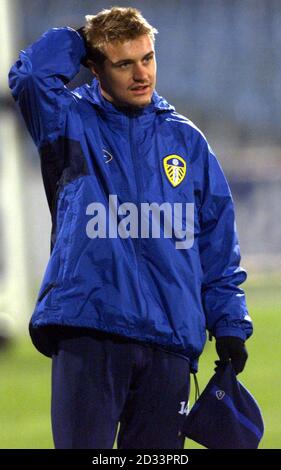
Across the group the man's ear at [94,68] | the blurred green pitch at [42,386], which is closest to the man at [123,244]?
the man's ear at [94,68]

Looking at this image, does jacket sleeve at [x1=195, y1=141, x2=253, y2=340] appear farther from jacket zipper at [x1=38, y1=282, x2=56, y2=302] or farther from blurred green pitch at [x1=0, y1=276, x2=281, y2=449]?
blurred green pitch at [x1=0, y1=276, x2=281, y2=449]

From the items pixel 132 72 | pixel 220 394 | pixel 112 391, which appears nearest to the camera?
pixel 112 391

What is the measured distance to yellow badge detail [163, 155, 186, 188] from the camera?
3.48 m

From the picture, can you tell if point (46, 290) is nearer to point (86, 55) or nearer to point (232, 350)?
point (232, 350)

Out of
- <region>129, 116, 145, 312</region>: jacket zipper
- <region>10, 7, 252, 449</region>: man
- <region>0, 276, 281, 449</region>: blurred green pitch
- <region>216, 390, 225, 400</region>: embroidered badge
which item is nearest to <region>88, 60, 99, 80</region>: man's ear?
<region>10, 7, 252, 449</region>: man

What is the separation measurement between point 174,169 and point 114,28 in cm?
43

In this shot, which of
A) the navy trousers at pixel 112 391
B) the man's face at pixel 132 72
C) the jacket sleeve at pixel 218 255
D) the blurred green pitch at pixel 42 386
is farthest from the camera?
the blurred green pitch at pixel 42 386

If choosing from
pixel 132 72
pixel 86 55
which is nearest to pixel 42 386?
pixel 86 55

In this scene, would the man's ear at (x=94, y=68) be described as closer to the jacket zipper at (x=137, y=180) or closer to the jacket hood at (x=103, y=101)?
the jacket hood at (x=103, y=101)

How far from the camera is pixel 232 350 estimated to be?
3.59 m

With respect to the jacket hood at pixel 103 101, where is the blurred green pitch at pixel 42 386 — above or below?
below

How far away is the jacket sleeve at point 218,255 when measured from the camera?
357 cm

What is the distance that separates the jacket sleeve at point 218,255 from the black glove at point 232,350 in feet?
0.08

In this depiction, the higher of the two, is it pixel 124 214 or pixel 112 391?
pixel 124 214
